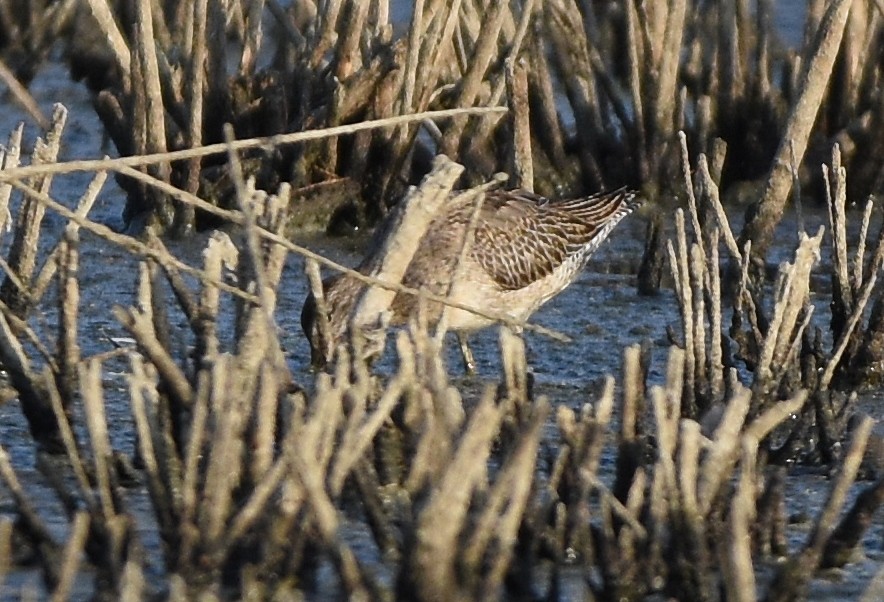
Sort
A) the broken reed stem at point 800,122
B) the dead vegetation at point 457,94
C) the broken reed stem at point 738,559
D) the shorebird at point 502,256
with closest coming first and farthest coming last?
the broken reed stem at point 738,559, the broken reed stem at point 800,122, the shorebird at point 502,256, the dead vegetation at point 457,94

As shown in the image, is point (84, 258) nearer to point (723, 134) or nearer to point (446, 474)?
point (723, 134)

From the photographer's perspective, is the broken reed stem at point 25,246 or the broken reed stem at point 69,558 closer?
the broken reed stem at point 69,558

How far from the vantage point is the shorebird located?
6262 mm

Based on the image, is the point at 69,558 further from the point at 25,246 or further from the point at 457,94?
the point at 457,94

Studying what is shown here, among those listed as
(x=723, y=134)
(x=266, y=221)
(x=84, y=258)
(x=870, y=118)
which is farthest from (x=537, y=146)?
(x=266, y=221)

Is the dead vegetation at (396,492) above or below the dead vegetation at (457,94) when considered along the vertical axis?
below

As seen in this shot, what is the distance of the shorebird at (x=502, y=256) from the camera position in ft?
20.5

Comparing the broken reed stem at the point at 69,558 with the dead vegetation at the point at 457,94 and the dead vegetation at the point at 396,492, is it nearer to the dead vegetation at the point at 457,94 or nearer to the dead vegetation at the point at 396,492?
the dead vegetation at the point at 396,492

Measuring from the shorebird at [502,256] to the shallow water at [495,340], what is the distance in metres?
0.16

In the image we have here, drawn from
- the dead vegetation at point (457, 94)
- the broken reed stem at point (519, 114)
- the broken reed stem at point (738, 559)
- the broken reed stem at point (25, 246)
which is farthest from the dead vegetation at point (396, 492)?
the dead vegetation at point (457, 94)

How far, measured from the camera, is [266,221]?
4.55 metres

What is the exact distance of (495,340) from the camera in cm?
682


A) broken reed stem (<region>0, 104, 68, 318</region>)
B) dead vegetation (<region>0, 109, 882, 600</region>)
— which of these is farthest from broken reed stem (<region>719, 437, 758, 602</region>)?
broken reed stem (<region>0, 104, 68, 318</region>)

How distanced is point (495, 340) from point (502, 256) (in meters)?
0.30
